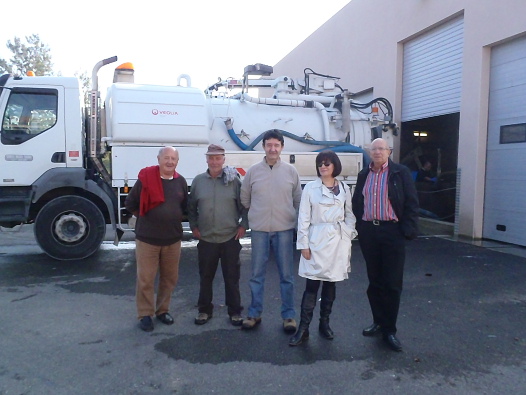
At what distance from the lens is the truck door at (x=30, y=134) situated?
719cm

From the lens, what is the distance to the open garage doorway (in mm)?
12312

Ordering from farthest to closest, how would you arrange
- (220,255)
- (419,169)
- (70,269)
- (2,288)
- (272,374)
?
(419,169)
(70,269)
(2,288)
(220,255)
(272,374)

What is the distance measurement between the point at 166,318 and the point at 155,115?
3.83 metres

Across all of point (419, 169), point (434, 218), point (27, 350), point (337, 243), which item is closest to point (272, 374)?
point (337, 243)

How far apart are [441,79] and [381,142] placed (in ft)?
25.9

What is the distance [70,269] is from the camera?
7066 millimetres

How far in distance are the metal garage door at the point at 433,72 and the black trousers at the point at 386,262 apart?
298 inches

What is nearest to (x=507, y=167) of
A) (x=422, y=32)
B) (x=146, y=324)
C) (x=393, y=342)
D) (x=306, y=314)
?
(x=422, y=32)

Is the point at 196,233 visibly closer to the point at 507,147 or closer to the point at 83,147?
the point at 83,147

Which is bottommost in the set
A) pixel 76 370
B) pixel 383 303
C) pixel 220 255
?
pixel 76 370

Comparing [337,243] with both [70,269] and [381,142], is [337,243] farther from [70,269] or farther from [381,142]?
[70,269]

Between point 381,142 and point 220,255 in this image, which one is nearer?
point 381,142

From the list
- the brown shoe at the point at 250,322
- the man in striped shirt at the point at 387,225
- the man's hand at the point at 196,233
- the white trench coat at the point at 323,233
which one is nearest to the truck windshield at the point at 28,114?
the man's hand at the point at 196,233

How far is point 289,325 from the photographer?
4.48 m
